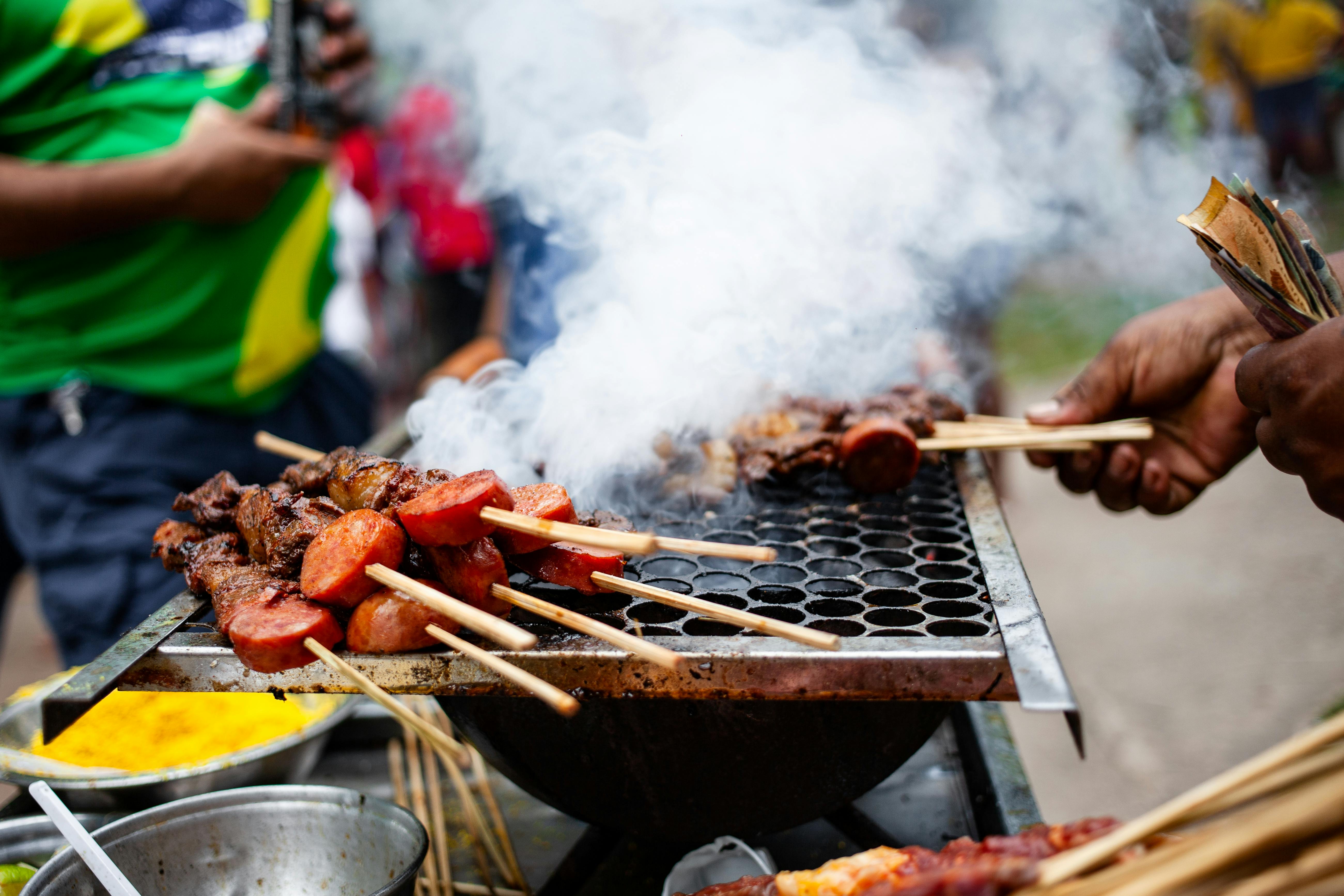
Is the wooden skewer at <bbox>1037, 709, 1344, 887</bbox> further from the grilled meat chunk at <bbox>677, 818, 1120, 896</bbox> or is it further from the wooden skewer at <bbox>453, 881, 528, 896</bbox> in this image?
the wooden skewer at <bbox>453, 881, 528, 896</bbox>

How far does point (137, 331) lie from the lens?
3.70 meters

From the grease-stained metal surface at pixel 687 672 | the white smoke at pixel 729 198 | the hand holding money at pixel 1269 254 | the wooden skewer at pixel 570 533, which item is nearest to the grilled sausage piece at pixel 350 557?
the grease-stained metal surface at pixel 687 672

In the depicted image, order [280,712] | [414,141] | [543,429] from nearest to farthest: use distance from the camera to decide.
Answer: [280,712]
[543,429]
[414,141]

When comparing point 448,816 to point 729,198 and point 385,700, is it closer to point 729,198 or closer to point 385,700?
point 385,700

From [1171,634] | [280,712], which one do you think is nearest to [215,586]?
[280,712]

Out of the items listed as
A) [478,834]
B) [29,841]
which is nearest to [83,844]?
[29,841]

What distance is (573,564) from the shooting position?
1896 mm

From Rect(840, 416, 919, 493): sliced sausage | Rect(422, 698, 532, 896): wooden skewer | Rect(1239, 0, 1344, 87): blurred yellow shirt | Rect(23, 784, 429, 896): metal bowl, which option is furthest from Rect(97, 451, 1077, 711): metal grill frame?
Rect(1239, 0, 1344, 87): blurred yellow shirt

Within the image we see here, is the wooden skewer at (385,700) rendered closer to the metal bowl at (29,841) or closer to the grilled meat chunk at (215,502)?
the grilled meat chunk at (215,502)

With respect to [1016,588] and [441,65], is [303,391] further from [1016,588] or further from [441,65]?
[1016,588]

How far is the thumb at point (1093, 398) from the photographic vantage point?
2.98m

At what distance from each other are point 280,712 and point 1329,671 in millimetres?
6246

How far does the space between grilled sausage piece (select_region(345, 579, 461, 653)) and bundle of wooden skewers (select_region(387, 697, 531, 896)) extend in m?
0.50

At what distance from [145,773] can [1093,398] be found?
318cm
